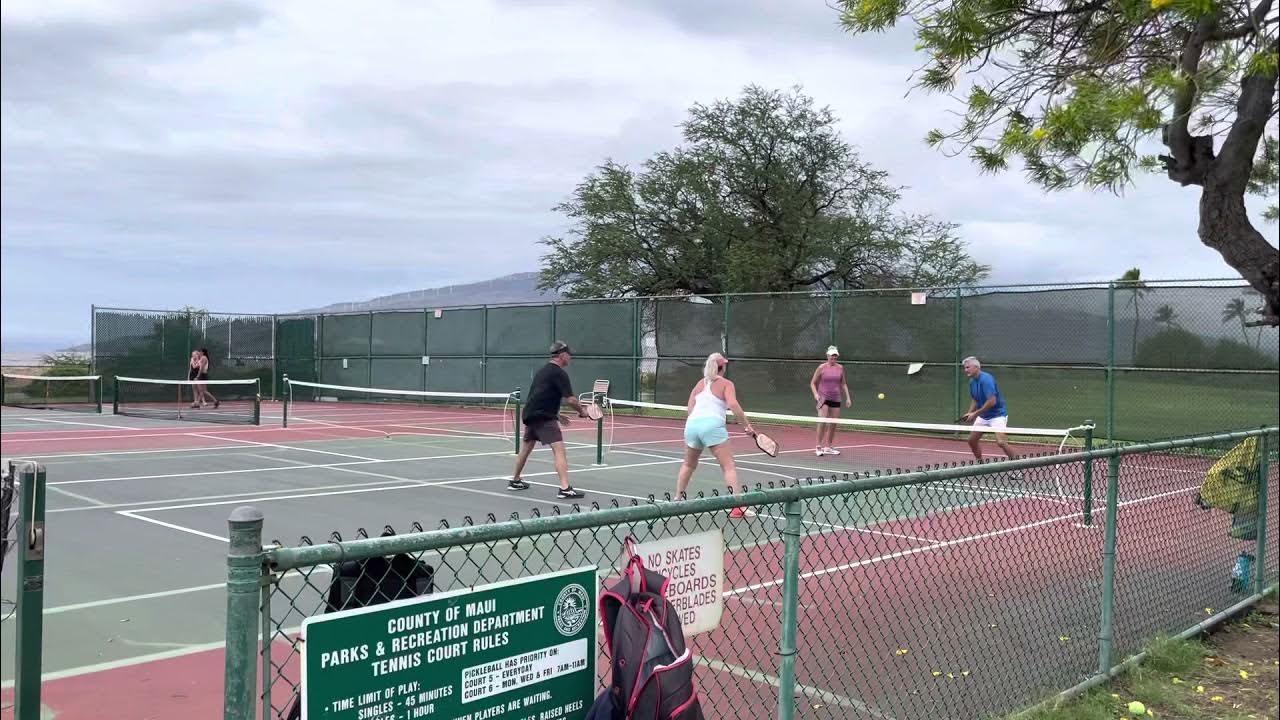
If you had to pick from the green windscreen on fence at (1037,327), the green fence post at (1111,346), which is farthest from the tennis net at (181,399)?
the green fence post at (1111,346)

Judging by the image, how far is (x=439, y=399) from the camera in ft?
111

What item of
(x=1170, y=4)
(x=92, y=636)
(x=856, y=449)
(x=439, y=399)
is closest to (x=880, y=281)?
(x=439, y=399)

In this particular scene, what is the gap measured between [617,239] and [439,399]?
27.2 feet

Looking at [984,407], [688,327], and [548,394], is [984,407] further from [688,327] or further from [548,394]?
[688,327]

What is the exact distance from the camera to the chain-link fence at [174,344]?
1389 inches

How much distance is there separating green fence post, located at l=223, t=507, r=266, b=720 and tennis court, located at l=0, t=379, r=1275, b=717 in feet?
2.00

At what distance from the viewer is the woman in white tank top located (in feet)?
34.6

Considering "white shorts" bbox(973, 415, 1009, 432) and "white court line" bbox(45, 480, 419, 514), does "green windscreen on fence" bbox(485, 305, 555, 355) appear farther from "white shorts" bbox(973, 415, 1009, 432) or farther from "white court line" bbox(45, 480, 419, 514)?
"white court line" bbox(45, 480, 419, 514)

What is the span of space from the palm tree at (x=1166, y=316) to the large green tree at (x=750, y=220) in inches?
634

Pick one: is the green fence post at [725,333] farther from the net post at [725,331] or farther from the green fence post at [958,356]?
the green fence post at [958,356]

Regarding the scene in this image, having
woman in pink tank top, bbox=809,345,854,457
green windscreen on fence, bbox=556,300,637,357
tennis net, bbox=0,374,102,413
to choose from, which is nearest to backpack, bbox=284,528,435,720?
woman in pink tank top, bbox=809,345,854,457

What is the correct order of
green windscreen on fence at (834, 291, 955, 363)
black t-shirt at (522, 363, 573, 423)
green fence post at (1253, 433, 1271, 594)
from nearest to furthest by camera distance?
green fence post at (1253, 433, 1271, 594) < black t-shirt at (522, 363, 573, 423) < green windscreen on fence at (834, 291, 955, 363)

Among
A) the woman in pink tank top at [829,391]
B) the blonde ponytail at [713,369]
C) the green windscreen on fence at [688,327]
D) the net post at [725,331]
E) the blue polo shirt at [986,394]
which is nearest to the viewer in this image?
the blonde ponytail at [713,369]

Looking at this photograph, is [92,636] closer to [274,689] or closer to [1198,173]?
[274,689]
